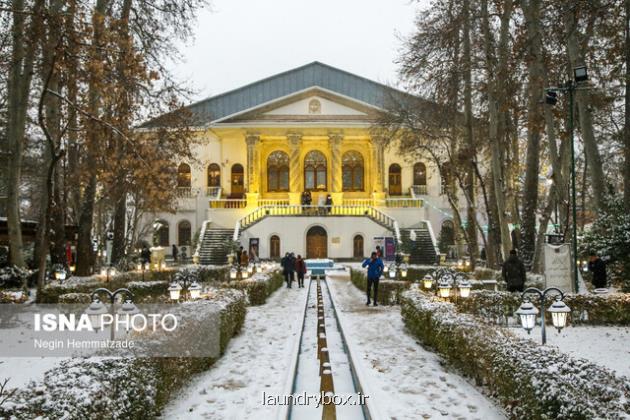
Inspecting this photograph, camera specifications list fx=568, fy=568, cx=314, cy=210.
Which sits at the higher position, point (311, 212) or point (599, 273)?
point (311, 212)

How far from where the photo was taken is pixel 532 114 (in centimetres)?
1697

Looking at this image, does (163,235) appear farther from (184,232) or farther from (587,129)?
(587,129)

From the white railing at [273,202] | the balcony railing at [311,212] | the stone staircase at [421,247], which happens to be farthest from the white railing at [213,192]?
the stone staircase at [421,247]

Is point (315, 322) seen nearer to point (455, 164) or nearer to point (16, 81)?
point (16, 81)

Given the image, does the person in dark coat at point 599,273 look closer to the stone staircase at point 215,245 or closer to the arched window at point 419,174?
the stone staircase at point 215,245

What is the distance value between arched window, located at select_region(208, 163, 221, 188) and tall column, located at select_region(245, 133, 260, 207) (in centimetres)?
402

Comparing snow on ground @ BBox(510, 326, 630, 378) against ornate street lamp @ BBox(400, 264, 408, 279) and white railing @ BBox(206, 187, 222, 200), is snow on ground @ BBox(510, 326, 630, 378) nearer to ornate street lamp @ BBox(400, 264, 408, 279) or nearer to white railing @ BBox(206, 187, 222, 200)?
ornate street lamp @ BBox(400, 264, 408, 279)

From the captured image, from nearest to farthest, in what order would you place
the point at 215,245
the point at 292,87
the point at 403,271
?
the point at 403,271
the point at 215,245
the point at 292,87

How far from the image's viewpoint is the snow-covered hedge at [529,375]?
442 centimetres

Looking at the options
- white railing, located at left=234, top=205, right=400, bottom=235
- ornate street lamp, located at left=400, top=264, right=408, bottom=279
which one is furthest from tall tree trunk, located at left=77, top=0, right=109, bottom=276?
white railing, located at left=234, top=205, right=400, bottom=235

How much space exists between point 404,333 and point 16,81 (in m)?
10.7

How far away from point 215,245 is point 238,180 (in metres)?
7.97

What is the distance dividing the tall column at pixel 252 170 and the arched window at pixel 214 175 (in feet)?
13.2

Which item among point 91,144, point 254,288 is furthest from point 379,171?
point 91,144
